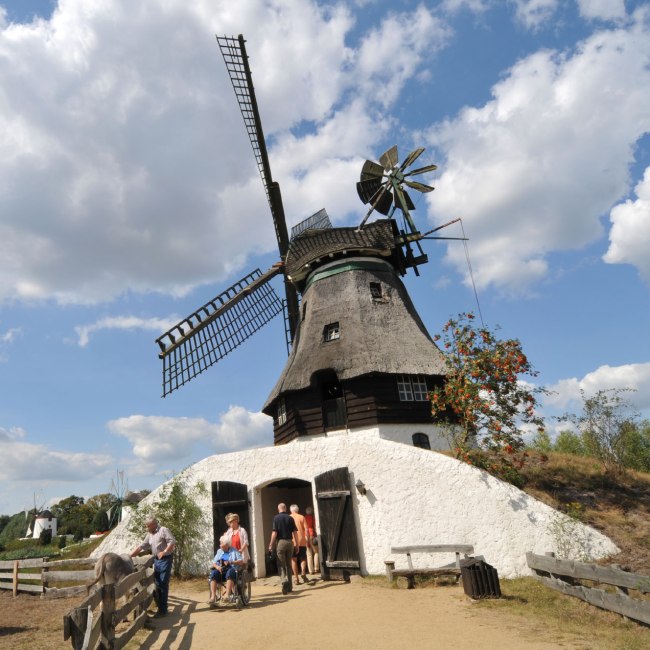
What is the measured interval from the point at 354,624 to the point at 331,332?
11.0m

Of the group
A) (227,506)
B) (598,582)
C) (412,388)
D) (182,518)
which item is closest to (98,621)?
(598,582)

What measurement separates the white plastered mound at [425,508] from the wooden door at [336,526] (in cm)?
17

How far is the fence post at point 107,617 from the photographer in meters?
5.21

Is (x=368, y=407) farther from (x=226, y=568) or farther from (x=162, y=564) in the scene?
(x=162, y=564)

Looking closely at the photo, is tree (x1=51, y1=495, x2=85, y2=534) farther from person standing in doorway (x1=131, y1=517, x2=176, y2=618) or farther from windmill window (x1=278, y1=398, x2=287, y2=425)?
person standing in doorway (x1=131, y1=517, x2=176, y2=618)

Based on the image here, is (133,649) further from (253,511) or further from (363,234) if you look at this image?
(363,234)

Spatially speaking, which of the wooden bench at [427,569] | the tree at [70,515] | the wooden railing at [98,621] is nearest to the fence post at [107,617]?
the wooden railing at [98,621]

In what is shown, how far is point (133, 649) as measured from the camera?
5980 millimetres

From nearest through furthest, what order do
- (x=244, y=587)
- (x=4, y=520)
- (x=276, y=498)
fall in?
1. (x=244, y=587)
2. (x=276, y=498)
3. (x=4, y=520)

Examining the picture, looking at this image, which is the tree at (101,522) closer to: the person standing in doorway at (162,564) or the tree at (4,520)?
the person standing in doorway at (162,564)

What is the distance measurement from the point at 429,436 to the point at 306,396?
4.01 m

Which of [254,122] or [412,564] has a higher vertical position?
[254,122]

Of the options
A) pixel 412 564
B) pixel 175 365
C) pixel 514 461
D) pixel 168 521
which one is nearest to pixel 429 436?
pixel 514 461

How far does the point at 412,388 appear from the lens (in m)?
15.2
